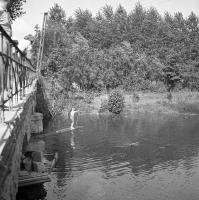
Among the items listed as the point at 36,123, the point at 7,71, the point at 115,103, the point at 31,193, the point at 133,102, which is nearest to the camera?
the point at 7,71

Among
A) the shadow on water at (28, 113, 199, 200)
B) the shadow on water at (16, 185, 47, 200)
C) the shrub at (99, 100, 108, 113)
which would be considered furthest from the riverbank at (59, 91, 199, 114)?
the shadow on water at (16, 185, 47, 200)

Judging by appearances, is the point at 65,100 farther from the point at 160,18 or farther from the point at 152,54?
the point at 160,18

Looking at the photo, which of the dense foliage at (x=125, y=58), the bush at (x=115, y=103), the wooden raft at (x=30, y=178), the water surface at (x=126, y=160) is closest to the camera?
the wooden raft at (x=30, y=178)

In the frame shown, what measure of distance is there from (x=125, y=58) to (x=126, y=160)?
34.5 meters

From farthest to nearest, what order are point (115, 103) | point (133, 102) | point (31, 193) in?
1. point (133, 102)
2. point (115, 103)
3. point (31, 193)

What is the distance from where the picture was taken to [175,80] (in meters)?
59.1

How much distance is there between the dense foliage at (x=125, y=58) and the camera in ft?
171

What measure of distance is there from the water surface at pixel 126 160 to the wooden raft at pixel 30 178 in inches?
109

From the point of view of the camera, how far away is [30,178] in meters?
12.7

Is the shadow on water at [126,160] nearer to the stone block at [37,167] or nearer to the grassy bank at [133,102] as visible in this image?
the stone block at [37,167]

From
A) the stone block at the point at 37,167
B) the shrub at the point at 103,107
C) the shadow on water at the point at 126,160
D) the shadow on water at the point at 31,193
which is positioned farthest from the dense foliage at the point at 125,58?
the stone block at the point at 37,167

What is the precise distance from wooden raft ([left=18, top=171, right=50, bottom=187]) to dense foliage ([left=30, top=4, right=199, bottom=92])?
37158 mm

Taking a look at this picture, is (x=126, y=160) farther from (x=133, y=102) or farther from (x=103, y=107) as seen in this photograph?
(x=133, y=102)

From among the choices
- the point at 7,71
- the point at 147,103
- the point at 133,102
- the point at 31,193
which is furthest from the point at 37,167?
the point at 147,103
